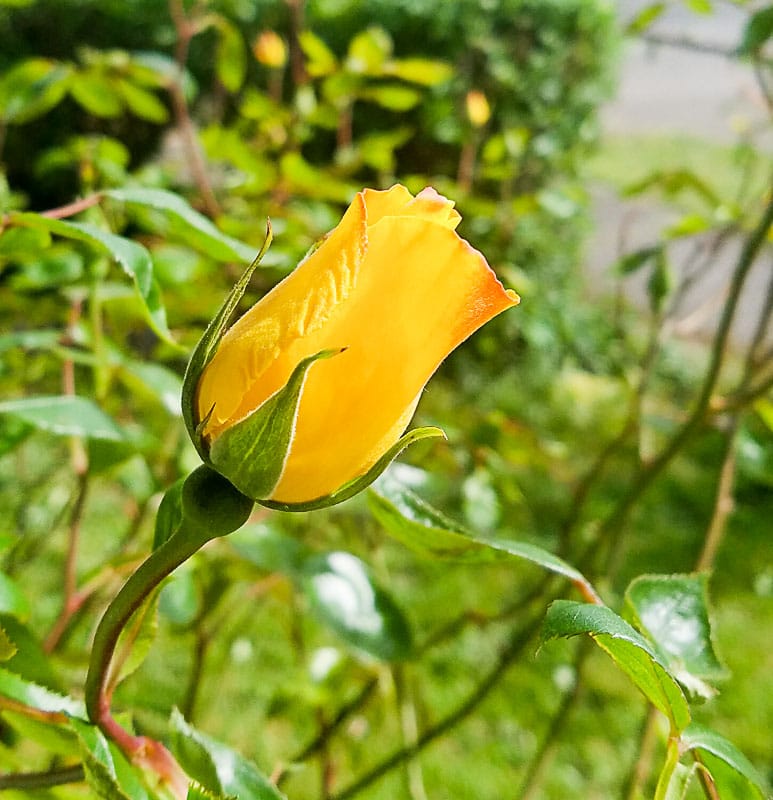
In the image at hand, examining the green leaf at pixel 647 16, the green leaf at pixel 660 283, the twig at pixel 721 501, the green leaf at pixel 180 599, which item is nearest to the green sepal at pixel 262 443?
the green leaf at pixel 180 599

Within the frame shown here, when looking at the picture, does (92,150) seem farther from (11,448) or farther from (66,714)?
(66,714)

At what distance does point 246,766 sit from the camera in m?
0.23

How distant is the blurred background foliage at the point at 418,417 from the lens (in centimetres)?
46

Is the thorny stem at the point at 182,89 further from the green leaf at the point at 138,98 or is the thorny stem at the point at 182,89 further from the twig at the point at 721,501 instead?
the twig at the point at 721,501

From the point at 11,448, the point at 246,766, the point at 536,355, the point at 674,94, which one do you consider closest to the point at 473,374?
the point at 536,355

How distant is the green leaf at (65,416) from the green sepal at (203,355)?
0.15 m

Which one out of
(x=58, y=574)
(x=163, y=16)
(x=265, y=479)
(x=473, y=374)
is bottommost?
(x=473, y=374)

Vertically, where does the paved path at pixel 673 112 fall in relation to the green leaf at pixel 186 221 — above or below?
below

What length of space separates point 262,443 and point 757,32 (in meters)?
0.43

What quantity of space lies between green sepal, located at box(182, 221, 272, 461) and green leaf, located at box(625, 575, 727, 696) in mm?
125

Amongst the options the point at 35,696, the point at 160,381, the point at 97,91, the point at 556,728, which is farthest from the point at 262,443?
the point at 97,91

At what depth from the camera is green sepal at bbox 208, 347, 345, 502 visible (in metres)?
0.19

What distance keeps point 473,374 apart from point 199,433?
2195 millimetres

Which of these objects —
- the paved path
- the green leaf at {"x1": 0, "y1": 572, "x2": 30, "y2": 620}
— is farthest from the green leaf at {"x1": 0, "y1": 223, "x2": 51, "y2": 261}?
the paved path
